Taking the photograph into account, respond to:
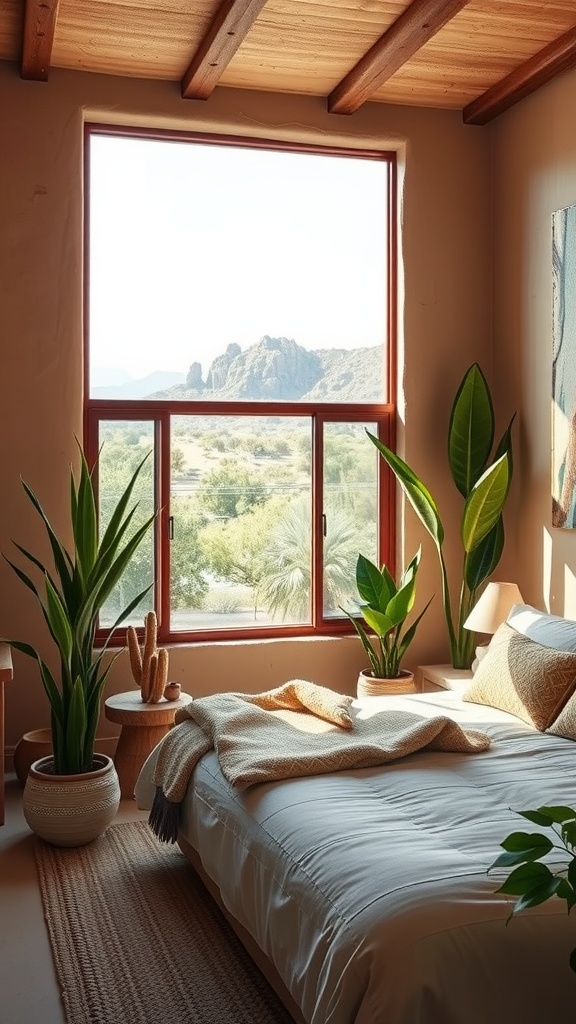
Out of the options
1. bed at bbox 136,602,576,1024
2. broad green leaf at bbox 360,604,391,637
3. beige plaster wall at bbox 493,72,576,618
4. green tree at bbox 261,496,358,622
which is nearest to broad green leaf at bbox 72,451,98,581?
bed at bbox 136,602,576,1024

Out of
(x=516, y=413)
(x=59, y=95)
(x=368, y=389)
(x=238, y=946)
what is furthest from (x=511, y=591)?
(x=59, y=95)

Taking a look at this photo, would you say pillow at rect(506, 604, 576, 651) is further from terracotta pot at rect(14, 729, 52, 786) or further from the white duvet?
terracotta pot at rect(14, 729, 52, 786)

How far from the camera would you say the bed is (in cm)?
206

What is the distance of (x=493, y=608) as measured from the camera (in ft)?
14.9

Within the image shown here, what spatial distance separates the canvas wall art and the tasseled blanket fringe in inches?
86.7

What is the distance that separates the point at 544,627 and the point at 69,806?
1.90 meters

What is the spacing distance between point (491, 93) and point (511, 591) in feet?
8.00

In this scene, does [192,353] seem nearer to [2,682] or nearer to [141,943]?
[2,682]

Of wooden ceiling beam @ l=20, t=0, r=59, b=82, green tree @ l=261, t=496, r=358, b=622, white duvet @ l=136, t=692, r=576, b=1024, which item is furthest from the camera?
green tree @ l=261, t=496, r=358, b=622

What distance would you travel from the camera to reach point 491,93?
5.02 meters

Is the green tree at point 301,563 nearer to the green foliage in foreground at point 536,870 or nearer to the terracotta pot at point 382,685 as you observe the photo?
the terracotta pot at point 382,685

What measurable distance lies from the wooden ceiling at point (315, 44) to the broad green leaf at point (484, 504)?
1811 millimetres

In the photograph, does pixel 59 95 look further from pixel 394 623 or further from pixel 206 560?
pixel 394 623

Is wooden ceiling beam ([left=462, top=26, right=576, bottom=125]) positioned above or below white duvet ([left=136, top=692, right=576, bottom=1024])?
above
